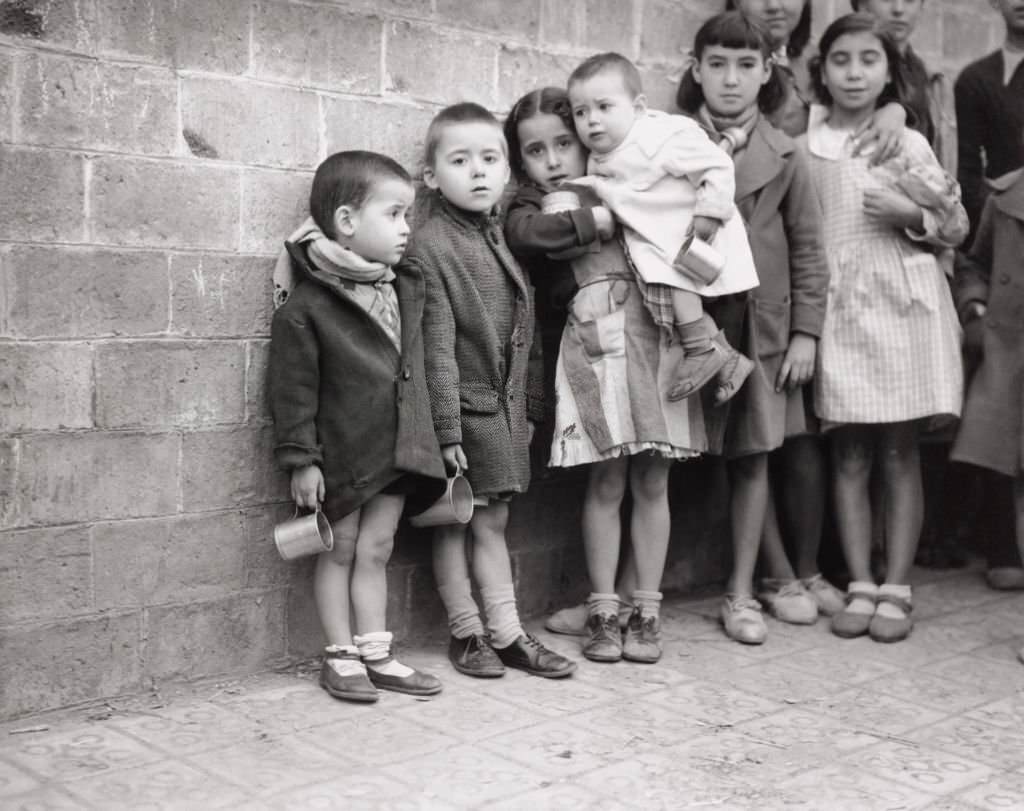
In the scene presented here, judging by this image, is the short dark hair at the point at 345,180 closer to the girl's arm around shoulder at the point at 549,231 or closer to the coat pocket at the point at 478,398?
the girl's arm around shoulder at the point at 549,231

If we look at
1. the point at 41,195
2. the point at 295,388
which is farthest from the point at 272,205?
the point at 41,195

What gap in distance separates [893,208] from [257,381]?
2139 millimetres

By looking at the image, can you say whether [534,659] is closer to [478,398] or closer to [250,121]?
[478,398]

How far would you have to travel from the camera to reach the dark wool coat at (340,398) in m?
3.78

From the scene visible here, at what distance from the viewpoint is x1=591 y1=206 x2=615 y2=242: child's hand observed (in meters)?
4.19

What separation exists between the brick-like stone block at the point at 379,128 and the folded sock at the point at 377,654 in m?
1.39

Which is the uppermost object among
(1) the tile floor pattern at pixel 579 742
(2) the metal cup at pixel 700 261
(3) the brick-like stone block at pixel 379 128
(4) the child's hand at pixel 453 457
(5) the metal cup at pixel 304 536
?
(3) the brick-like stone block at pixel 379 128

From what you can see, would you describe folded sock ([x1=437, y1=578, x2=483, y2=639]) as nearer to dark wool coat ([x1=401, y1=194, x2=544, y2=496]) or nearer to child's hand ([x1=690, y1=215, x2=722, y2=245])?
dark wool coat ([x1=401, y1=194, x2=544, y2=496])

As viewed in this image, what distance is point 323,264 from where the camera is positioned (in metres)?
3.82

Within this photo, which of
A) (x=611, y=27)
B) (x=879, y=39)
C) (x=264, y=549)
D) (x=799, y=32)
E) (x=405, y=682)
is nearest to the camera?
(x=405, y=682)

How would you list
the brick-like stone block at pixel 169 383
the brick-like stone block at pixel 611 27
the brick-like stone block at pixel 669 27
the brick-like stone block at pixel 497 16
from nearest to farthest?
the brick-like stone block at pixel 169 383 → the brick-like stone block at pixel 497 16 → the brick-like stone block at pixel 611 27 → the brick-like stone block at pixel 669 27

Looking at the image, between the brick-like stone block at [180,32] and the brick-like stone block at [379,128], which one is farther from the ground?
the brick-like stone block at [180,32]

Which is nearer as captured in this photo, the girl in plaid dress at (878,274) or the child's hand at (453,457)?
the child's hand at (453,457)

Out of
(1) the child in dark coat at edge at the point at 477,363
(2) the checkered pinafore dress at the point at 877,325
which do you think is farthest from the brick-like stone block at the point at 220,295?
(2) the checkered pinafore dress at the point at 877,325
